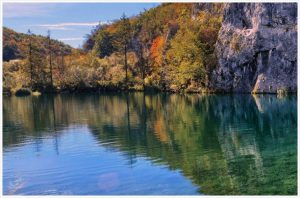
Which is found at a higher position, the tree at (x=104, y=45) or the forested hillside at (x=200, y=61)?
the tree at (x=104, y=45)

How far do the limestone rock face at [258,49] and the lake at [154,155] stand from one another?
21.1 metres

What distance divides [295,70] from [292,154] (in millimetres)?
37352

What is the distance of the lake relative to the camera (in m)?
14.6

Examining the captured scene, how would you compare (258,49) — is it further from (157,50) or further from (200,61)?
(157,50)

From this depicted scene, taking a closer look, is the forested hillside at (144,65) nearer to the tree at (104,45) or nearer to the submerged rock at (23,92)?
the submerged rock at (23,92)

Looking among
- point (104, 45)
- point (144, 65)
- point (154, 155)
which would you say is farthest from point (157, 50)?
point (154, 155)

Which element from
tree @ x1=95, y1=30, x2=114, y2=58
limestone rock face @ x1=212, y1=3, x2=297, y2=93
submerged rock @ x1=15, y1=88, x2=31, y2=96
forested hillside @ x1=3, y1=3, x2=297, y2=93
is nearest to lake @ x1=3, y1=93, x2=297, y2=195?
limestone rock face @ x1=212, y1=3, x2=297, y2=93

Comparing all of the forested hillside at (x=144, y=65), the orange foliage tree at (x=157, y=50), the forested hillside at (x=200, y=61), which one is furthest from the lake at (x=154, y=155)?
the orange foliage tree at (x=157, y=50)

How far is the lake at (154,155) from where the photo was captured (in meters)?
14.6

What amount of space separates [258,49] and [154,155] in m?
40.4

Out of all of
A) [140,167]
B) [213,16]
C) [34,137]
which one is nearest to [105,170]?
[140,167]

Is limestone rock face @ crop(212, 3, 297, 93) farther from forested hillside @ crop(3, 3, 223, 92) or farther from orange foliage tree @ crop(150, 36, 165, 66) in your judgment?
orange foliage tree @ crop(150, 36, 165, 66)

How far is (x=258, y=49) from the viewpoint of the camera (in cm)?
5681

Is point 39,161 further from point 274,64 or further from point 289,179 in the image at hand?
point 274,64
